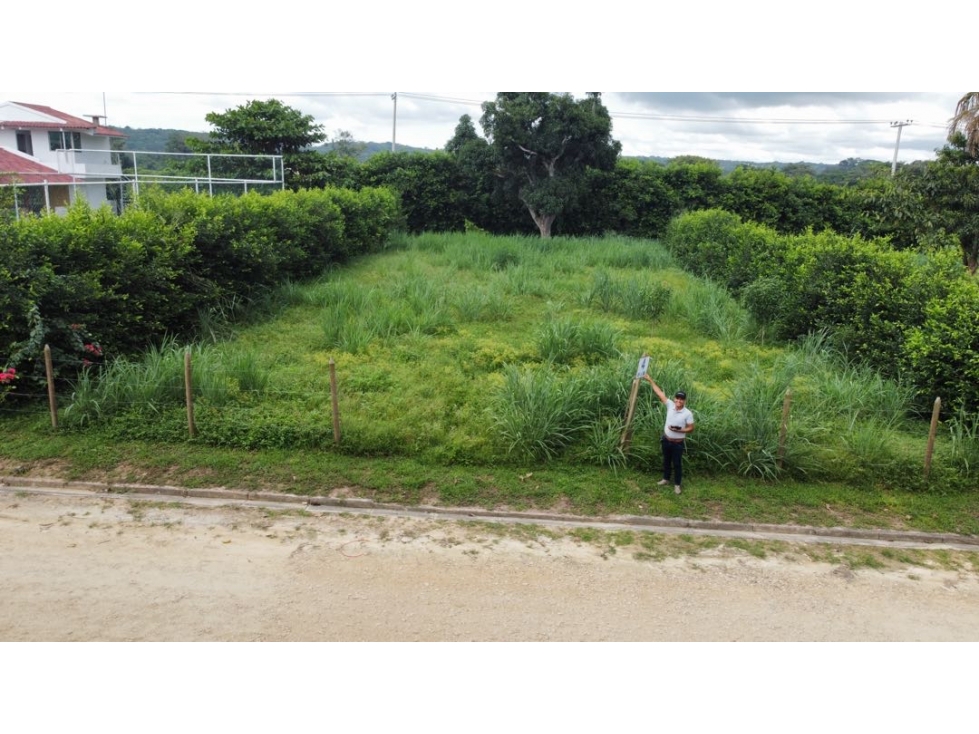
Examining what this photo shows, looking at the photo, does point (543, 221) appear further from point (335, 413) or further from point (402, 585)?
point (402, 585)

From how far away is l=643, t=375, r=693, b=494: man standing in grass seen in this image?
7.46 meters

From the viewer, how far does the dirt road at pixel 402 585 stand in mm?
5406

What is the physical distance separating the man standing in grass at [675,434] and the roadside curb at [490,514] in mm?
624

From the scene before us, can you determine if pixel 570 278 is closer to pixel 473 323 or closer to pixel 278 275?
pixel 473 323

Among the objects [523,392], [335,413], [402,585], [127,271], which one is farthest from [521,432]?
[127,271]

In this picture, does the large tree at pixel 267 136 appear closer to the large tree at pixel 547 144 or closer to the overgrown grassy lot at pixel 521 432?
the large tree at pixel 547 144

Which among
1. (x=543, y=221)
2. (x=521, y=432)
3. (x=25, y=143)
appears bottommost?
(x=521, y=432)

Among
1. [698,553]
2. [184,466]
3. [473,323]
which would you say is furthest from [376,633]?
[473,323]

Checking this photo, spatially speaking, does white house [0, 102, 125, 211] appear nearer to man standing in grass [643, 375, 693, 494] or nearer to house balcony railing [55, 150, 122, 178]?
house balcony railing [55, 150, 122, 178]

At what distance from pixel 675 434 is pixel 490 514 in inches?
81.1

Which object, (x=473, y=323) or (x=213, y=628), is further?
(x=473, y=323)

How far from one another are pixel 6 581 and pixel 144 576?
41.3 inches

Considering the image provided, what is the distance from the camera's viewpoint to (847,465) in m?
8.05

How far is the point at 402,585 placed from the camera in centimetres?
602
